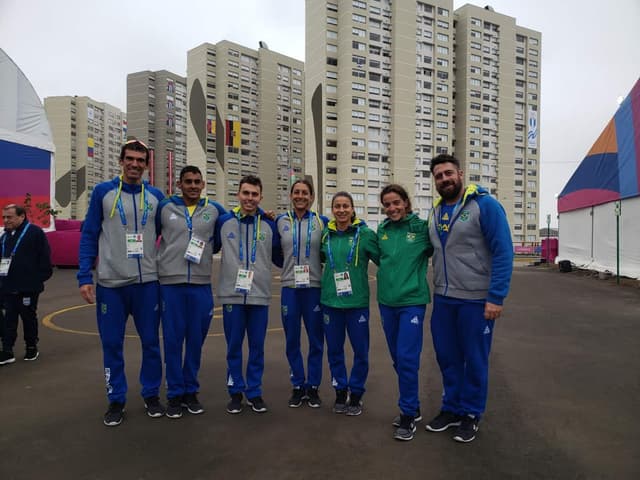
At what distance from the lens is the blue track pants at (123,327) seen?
138 inches

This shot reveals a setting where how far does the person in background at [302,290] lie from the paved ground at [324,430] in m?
0.32

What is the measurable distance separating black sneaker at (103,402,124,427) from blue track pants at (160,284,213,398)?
0.37 meters

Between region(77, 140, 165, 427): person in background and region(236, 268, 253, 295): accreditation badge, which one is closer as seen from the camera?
region(77, 140, 165, 427): person in background

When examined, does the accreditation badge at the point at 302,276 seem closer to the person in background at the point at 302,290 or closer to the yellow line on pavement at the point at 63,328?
the person in background at the point at 302,290

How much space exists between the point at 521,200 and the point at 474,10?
87.7 feet

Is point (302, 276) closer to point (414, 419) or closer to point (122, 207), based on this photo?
point (414, 419)

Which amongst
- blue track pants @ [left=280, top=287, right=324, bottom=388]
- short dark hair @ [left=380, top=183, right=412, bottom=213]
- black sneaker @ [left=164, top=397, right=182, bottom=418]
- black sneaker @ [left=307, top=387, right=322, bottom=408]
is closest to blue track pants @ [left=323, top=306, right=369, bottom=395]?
blue track pants @ [left=280, top=287, right=324, bottom=388]

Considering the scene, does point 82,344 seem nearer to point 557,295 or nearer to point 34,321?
point 34,321

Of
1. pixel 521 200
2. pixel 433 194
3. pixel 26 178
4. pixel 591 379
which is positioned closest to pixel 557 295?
pixel 591 379

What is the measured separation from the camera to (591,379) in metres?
4.73

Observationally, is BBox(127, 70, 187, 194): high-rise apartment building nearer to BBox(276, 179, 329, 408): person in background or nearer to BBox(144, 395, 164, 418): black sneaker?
BBox(276, 179, 329, 408): person in background

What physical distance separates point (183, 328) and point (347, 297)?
1391 mm

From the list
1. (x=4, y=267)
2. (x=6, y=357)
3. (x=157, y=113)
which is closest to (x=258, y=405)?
(x=6, y=357)

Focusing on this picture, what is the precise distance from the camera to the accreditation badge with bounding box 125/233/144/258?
138 inches
